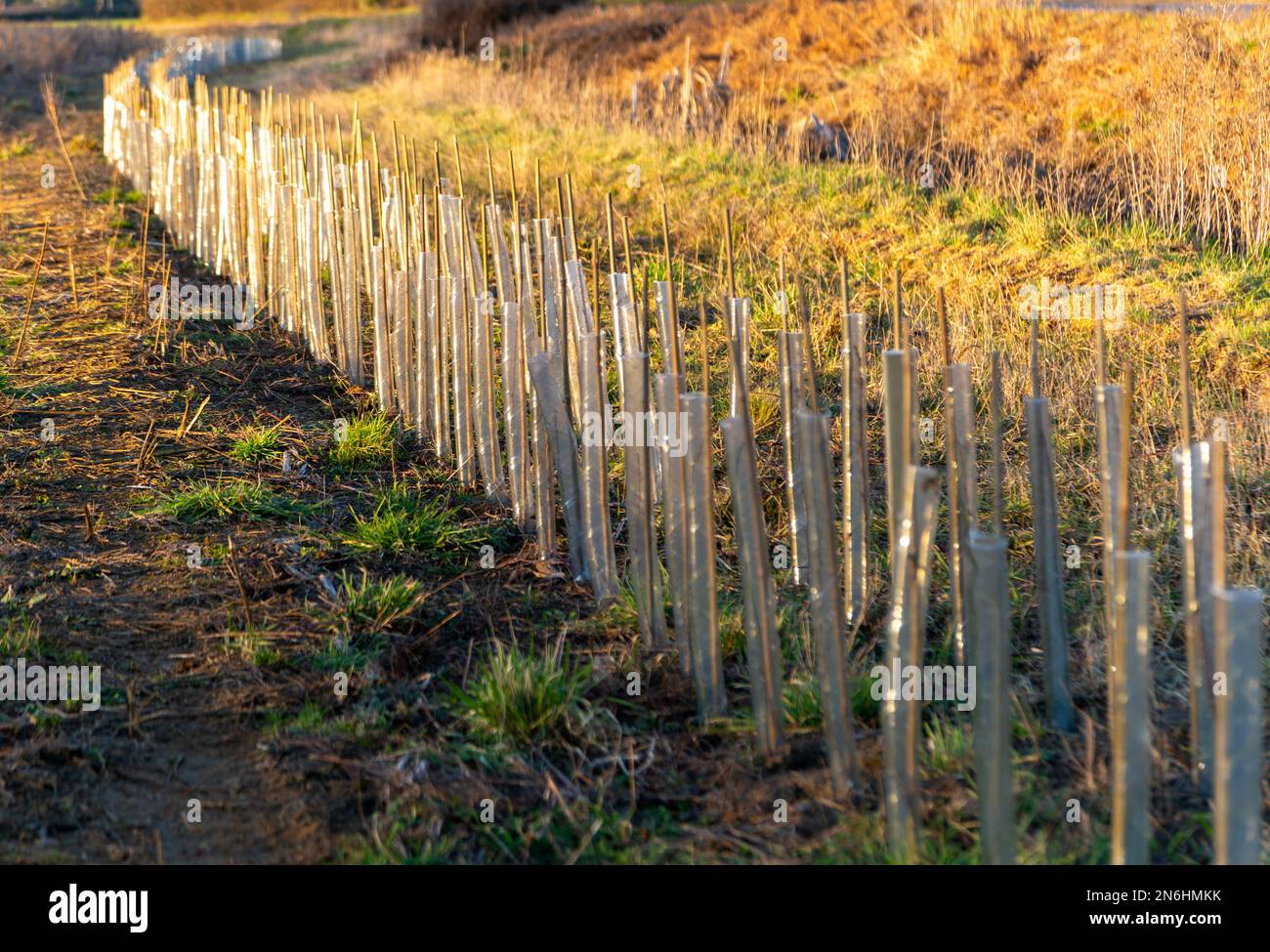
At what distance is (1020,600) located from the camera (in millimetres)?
3359

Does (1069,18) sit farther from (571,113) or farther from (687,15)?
(687,15)

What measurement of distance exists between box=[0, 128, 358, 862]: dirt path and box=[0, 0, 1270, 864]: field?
1 cm

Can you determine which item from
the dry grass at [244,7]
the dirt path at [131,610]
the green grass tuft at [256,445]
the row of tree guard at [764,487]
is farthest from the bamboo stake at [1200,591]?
the dry grass at [244,7]

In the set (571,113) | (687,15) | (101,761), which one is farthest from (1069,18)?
(101,761)

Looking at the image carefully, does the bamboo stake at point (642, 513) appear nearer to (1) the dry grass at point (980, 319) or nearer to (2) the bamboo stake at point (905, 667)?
(1) the dry grass at point (980, 319)

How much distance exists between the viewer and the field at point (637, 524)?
98.4 inches

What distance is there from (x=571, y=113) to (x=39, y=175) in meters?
4.13

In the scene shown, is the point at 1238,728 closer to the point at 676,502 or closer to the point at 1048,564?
the point at 1048,564

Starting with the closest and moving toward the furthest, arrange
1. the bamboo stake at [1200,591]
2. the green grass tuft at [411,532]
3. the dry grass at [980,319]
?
the bamboo stake at [1200,591]
the dry grass at [980,319]
the green grass tuft at [411,532]

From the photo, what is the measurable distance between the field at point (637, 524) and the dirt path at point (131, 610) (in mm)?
12

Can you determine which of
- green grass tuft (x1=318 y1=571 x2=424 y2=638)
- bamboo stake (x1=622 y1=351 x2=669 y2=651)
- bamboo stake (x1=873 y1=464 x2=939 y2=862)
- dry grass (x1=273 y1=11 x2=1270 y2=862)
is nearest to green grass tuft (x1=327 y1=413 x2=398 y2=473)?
green grass tuft (x1=318 y1=571 x2=424 y2=638)

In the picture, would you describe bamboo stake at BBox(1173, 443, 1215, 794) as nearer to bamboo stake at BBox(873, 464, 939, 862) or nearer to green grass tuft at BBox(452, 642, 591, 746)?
bamboo stake at BBox(873, 464, 939, 862)

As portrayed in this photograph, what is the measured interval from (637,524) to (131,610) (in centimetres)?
136

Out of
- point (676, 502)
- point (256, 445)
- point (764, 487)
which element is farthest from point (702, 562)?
point (256, 445)
